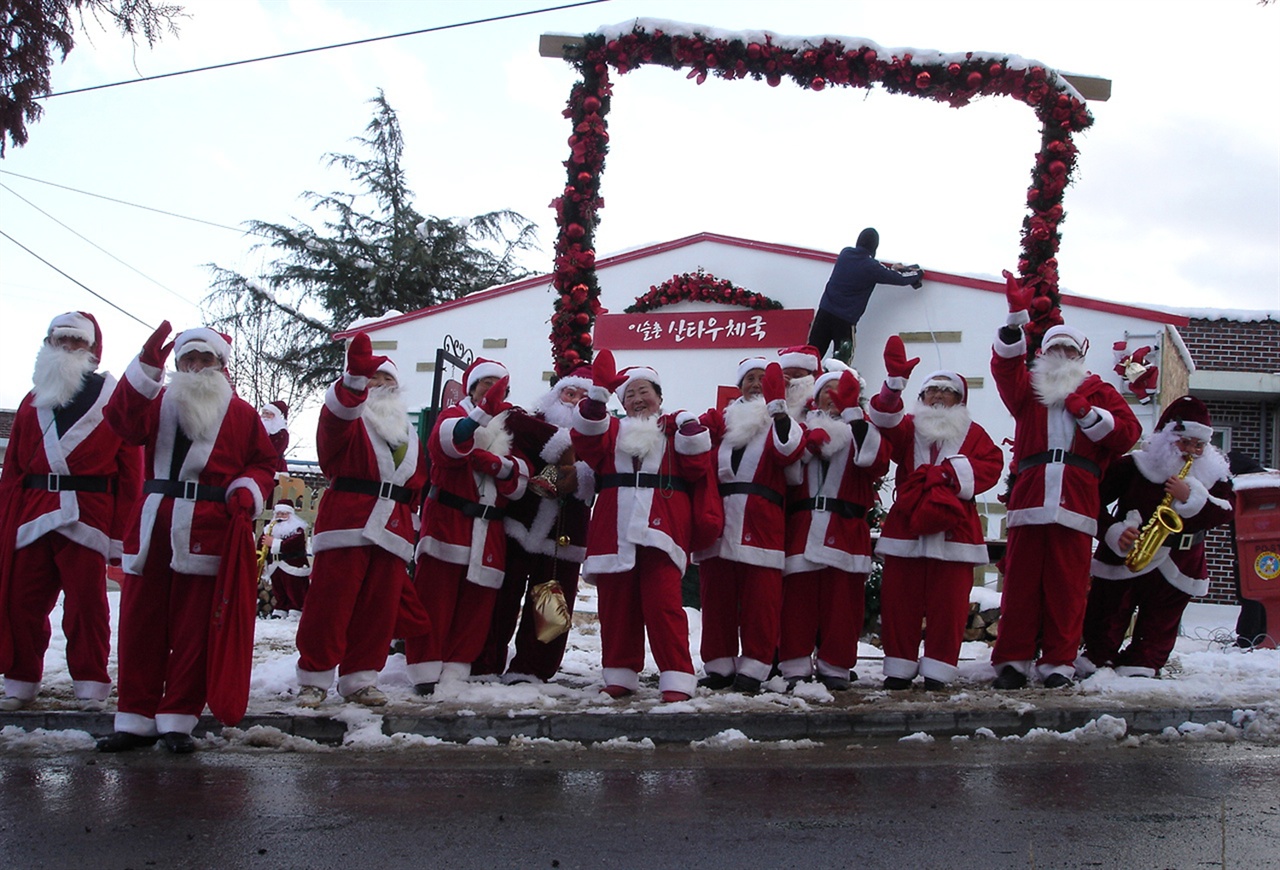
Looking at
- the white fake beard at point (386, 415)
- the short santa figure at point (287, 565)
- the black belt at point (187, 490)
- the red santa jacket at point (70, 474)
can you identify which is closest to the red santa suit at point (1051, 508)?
the white fake beard at point (386, 415)

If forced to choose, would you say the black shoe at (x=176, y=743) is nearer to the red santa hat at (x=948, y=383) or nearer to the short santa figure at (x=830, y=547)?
the short santa figure at (x=830, y=547)

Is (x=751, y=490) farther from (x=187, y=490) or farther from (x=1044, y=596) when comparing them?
(x=187, y=490)

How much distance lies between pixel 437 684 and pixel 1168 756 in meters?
3.88

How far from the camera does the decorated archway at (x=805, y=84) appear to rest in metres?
9.17

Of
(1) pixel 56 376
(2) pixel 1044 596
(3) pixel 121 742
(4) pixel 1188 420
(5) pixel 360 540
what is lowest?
(3) pixel 121 742

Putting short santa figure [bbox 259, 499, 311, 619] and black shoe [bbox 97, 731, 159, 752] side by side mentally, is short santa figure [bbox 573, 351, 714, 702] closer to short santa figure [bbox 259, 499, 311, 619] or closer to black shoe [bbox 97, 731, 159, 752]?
black shoe [bbox 97, 731, 159, 752]

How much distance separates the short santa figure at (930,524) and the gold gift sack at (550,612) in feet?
6.39

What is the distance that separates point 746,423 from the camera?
22.5 ft

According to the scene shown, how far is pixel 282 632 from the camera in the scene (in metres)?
9.77

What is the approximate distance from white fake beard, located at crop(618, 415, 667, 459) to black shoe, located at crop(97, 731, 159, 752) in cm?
289

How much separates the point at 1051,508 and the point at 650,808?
351 cm

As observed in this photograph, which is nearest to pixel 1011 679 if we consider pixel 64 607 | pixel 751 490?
pixel 751 490

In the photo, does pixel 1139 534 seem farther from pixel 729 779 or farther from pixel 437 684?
pixel 437 684

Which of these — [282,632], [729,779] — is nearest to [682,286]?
[282,632]
